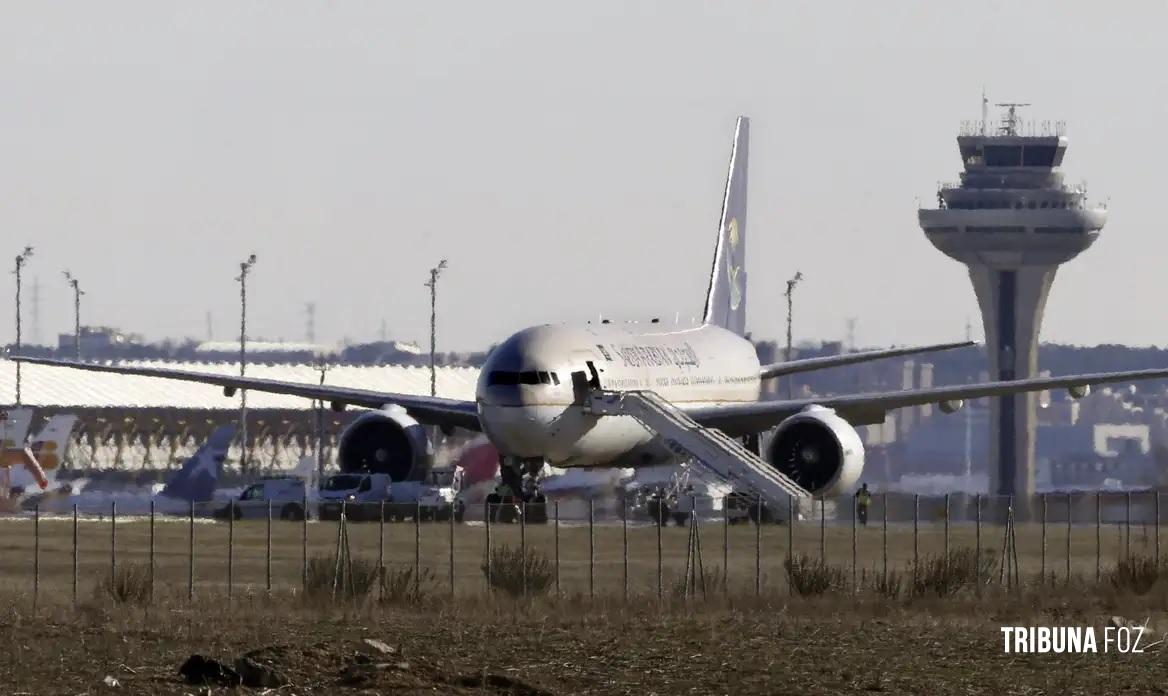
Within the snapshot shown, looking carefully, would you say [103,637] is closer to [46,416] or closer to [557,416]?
[557,416]

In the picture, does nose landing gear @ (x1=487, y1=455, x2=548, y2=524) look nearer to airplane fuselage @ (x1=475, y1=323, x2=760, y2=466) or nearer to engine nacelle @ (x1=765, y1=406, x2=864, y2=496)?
airplane fuselage @ (x1=475, y1=323, x2=760, y2=466)

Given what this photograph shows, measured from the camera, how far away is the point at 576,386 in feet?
175

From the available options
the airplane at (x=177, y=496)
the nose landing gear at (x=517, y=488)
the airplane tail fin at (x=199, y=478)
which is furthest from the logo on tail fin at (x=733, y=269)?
the nose landing gear at (x=517, y=488)

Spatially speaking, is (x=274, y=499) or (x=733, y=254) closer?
(x=274, y=499)

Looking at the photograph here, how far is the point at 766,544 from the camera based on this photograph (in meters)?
47.2

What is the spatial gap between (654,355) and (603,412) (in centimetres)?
434

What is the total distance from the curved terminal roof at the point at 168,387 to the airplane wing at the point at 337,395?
182 feet

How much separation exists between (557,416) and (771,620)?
74.7 ft

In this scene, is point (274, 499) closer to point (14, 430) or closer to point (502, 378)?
point (502, 378)

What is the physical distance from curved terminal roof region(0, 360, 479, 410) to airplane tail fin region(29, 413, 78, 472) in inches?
1315

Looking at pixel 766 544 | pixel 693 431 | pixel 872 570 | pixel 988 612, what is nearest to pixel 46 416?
pixel 693 431

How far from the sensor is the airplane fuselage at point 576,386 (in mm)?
52406

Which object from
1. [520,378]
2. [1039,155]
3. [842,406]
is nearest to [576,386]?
[520,378]

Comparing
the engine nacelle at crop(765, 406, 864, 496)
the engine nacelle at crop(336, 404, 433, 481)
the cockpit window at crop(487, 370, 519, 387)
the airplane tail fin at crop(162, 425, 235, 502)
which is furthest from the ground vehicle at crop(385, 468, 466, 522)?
the engine nacelle at crop(765, 406, 864, 496)
